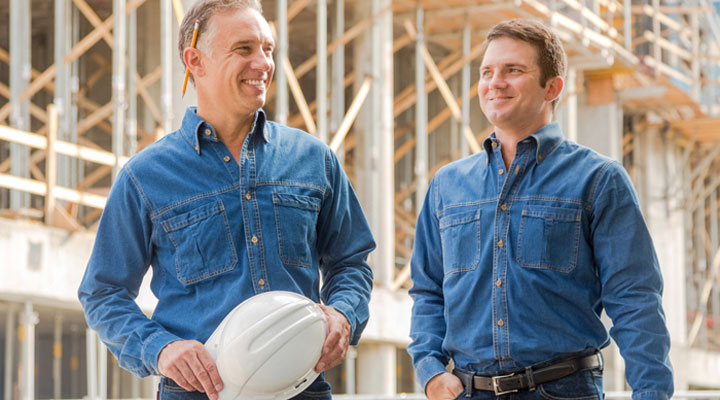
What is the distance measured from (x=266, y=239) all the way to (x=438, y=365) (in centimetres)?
85

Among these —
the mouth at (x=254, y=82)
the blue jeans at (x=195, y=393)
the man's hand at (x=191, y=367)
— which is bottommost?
the blue jeans at (x=195, y=393)

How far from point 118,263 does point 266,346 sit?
57cm

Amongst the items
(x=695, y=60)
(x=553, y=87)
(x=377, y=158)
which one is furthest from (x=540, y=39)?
(x=695, y=60)

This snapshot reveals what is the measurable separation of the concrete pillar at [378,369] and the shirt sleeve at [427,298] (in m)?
12.3

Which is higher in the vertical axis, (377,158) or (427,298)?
(377,158)

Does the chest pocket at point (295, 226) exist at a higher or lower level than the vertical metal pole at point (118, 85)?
lower

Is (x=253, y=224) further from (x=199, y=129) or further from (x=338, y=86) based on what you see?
(x=338, y=86)

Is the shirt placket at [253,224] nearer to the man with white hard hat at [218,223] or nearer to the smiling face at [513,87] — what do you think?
the man with white hard hat at [218,223]

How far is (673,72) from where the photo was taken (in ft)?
83.8

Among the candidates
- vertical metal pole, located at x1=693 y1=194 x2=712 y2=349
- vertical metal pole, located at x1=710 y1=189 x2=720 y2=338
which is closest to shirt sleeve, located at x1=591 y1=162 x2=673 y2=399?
vertical metal pole, located at x1=693 y1=194 x2=712 y2=349

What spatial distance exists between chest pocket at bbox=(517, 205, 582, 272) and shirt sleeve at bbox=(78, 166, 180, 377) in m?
1.19

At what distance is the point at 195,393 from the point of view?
329 cm

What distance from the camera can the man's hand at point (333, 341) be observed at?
10.6 ft

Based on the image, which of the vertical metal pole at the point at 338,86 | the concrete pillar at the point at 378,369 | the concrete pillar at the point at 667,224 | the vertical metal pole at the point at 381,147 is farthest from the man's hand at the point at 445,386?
the concrete pillar at the point at 667,224
